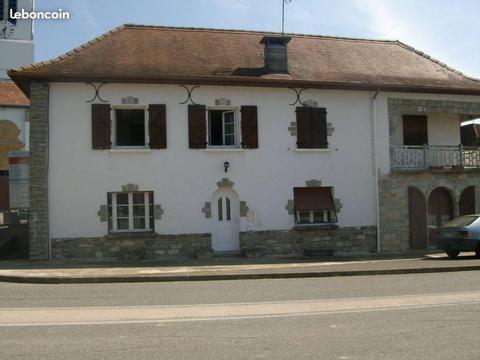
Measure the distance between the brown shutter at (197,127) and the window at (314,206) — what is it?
345cm

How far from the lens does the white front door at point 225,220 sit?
716 inches

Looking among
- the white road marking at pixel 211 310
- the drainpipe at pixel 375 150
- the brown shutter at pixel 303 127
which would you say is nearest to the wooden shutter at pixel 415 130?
the drainpipe at pixel 375 150

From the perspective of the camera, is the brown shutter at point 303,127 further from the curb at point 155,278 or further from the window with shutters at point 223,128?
the curb at point 155,278

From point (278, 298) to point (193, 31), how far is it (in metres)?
13.9

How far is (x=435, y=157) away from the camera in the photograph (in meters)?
20.5

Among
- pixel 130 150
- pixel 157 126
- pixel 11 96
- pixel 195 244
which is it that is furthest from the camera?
pixel 11 96

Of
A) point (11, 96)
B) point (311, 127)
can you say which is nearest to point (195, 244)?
point (311, 127)

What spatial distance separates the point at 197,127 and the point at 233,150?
1333 millimetres

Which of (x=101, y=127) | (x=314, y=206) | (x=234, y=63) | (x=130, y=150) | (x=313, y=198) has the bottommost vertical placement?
(x=314, y=206)

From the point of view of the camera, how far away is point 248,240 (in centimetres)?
1809

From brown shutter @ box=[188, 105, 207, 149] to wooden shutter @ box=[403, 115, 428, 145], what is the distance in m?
7.60

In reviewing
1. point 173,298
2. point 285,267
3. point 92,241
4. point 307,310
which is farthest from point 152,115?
point 307,310

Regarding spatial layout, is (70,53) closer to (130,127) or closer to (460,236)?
(130,127)

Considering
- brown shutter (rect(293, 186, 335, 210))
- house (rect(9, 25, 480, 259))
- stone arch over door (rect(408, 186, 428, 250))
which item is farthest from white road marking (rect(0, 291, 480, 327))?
stone arch over door (rect(408, 186, 428, 250))
